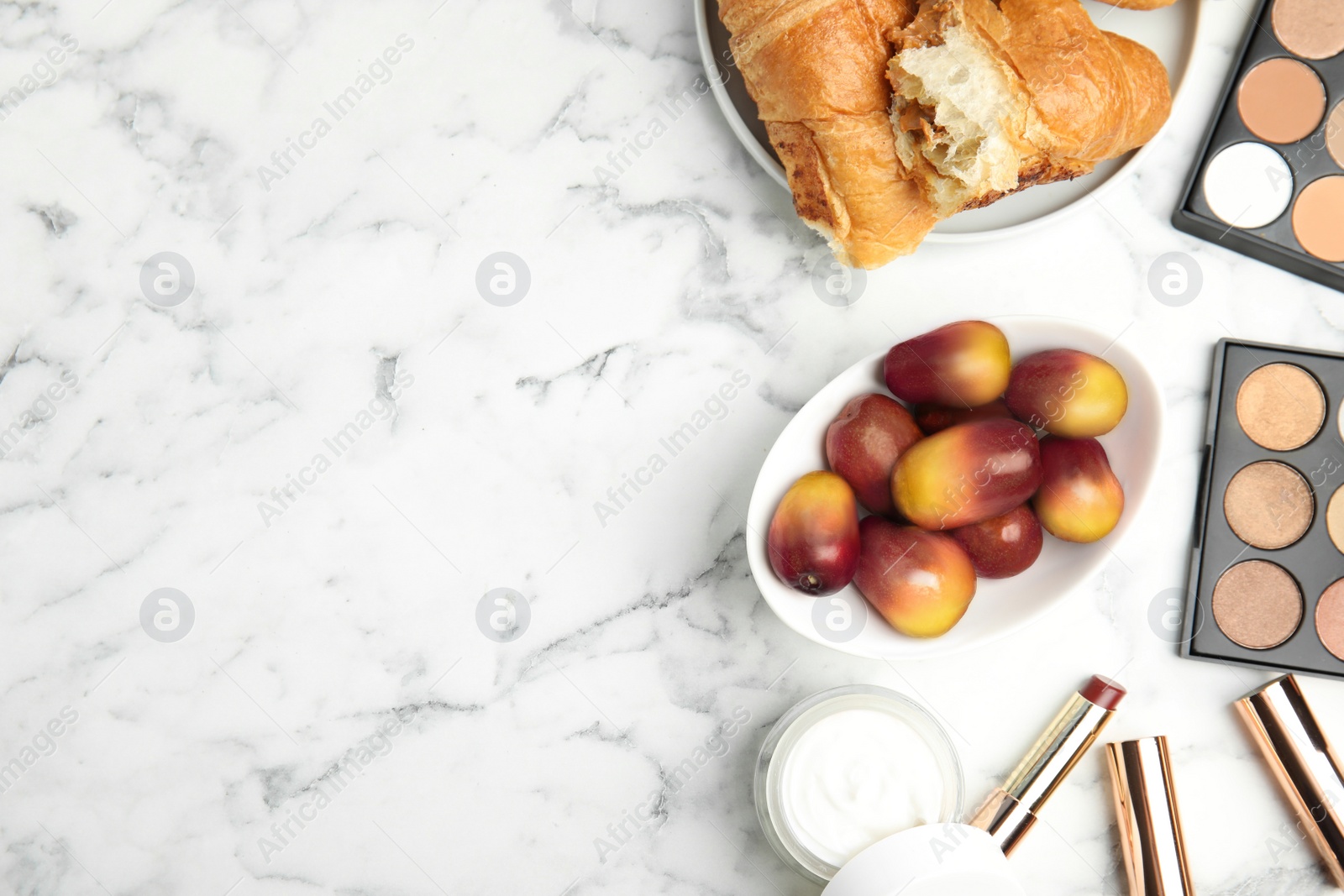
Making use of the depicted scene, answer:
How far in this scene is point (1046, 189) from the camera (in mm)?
933

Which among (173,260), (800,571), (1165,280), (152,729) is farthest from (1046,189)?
(152,729)

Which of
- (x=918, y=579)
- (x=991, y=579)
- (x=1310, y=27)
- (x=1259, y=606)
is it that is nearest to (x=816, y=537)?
(x=918, y=579)

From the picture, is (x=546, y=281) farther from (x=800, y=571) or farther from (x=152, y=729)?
(x=152, y=729)

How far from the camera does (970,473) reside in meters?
0.81

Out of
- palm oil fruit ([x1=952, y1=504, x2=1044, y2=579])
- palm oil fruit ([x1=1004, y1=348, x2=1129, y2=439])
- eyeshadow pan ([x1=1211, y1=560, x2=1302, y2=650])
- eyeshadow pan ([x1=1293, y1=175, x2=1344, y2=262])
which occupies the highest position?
palm oil fruit ([x1=1004, y1=348, x2=1129, y2=439])

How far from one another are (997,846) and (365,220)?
97 centimetres

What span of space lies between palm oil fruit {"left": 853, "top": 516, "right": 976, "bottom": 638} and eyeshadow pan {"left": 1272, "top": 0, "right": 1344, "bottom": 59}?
2.29 feet

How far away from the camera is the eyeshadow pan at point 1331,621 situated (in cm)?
100

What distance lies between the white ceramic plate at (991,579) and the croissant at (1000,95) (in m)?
0.16

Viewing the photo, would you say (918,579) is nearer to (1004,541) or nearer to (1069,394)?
(1004,541)

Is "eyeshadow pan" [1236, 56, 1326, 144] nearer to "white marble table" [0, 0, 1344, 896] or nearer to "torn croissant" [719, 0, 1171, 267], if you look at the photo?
"white marble table" [0, 0, 1344, 896]

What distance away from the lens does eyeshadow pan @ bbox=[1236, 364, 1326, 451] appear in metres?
1.01

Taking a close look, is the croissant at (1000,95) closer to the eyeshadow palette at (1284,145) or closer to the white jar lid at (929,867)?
the eyeshadow palette at (1284,145)

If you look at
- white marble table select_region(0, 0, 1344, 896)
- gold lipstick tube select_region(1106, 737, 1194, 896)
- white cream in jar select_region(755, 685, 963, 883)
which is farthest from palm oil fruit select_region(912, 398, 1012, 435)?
gold lipstick tube select_region(1106, 737, 1194, 896)
